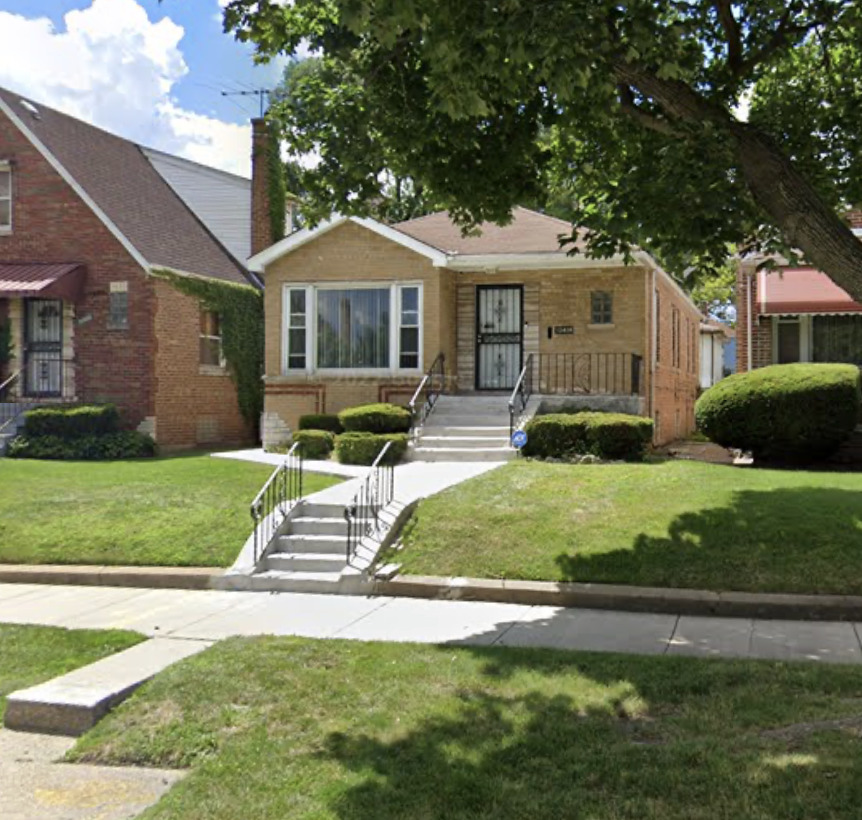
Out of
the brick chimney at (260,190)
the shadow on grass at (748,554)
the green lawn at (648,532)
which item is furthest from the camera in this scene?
the brick chimney at (260,190)

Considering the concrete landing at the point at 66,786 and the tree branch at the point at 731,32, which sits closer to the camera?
the concrete landing at the point at 66,786

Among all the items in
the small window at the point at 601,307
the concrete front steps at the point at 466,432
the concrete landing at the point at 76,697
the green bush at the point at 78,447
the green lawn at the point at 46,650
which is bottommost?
the green lawn at the point at 46,650

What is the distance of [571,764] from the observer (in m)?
4.54

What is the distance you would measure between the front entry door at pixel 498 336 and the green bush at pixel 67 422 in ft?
27.9

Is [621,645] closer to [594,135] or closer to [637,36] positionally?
[637,36]

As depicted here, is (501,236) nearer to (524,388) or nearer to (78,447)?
(524,388)

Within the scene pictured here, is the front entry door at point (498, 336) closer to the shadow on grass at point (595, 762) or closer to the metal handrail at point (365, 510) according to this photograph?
the metal handrail at point (365, 510)

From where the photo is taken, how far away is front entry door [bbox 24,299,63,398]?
2177cm

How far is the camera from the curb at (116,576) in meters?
9.88

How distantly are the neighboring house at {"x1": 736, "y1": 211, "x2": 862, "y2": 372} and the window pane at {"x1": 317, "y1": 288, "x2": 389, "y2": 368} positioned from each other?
7812mm

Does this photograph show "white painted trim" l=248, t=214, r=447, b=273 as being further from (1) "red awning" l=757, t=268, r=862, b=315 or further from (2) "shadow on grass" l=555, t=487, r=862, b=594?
(2) "shadow on grass" l=555, t=487, r=862, b=594

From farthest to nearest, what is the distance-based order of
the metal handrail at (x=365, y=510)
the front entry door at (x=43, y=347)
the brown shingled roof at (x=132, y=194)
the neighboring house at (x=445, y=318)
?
the brown shingled roof at (x=132, y=194) → the front entry door at (x=43, y=347) → the neighboring house at (x=445, y=318) → the metal handrail at (x=365, y=510)

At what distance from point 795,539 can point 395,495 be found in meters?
5.10

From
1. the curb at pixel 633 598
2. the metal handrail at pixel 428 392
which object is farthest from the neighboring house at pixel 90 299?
the curb at pixel 633 598
